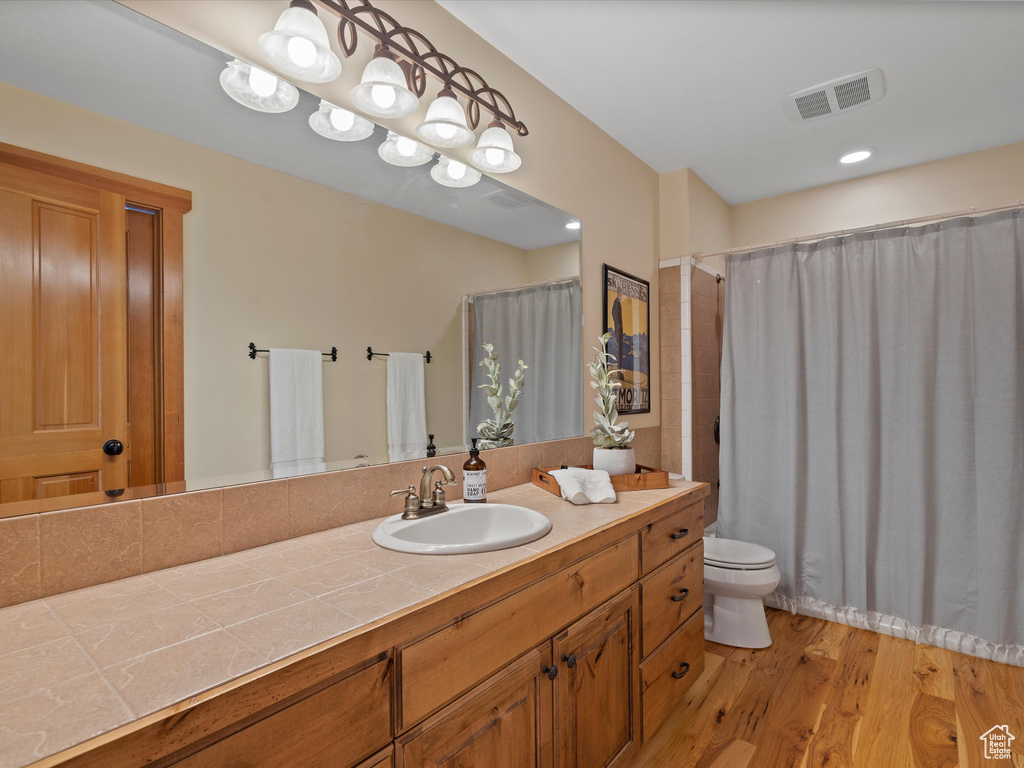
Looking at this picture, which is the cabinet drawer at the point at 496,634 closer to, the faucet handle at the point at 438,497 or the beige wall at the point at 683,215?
the faucet handle at the point at 438,497

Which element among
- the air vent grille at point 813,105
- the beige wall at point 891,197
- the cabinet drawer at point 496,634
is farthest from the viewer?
the beige wall at point 891,197

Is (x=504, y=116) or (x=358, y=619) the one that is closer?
(x=358, y=619)

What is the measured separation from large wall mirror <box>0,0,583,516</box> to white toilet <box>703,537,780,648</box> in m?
1.41

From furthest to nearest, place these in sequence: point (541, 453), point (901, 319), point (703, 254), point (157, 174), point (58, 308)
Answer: point (703, 254) → point (901, 319) → point (541, 453) → point (157, 174) → point (58, 308)

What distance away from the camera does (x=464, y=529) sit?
149 cm

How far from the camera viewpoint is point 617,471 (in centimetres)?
196

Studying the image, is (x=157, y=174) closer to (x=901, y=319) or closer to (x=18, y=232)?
(x=18, y=232)

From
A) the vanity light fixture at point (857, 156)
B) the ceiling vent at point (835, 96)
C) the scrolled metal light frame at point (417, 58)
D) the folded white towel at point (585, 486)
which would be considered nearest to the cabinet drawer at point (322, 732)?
the folded white towel at point (585, 486)

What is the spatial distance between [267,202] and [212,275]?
0.25 m

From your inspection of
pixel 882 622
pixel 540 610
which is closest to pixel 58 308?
pixel 540 610

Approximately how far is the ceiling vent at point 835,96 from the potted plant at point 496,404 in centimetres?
172

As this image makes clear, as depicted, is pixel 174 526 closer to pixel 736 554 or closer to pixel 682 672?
pixel 682 672

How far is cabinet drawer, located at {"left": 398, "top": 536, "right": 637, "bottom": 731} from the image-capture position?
0.90m

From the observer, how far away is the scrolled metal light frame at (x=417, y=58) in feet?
4.47
